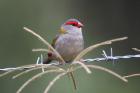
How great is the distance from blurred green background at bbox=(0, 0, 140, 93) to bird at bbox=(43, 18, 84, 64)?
12.2ft

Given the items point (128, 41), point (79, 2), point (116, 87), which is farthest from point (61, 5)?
point (116, 87)

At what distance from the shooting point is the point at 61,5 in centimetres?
1186

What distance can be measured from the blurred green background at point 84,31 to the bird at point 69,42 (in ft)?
12.2

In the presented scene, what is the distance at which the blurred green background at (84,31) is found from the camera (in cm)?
1034

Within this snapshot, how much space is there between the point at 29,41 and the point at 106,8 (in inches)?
60.1

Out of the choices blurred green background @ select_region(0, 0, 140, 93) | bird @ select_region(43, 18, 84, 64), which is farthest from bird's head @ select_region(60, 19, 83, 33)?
blurred green background @ select_region(0, 0, 140, 93)

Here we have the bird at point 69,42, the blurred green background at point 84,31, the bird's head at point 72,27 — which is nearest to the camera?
the bird at point 69,42

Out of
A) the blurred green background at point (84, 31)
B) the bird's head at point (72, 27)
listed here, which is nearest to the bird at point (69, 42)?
the bird's head at point (72, 27)

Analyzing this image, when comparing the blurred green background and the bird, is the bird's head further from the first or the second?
the blurred green background

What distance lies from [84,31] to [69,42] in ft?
17.1

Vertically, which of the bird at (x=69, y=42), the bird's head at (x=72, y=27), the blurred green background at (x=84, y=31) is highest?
the blurred green background at (x=84, y=31)

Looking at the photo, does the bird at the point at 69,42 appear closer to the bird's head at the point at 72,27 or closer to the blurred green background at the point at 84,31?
the bird's head at the point at 72,27

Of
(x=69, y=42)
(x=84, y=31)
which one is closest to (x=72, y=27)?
(x=69, y=42)

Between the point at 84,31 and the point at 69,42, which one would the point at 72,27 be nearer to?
the point at 69,42
